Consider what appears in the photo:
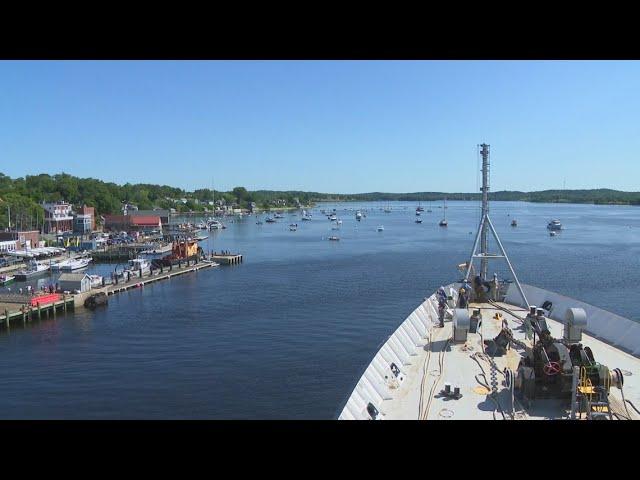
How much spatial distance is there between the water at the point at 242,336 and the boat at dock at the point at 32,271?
1.31 metres

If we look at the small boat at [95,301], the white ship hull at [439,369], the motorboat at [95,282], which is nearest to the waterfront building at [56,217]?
the motorboat at [95,282]

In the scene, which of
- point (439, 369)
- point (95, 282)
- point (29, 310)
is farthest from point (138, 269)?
point (439, 369)

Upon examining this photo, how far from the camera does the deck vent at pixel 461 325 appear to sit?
39.7 ft

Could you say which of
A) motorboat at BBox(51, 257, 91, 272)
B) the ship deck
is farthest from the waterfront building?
the ship deck

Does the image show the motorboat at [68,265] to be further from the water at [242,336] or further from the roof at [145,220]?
the roof at [145,220]

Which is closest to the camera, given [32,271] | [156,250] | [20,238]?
[32,271]

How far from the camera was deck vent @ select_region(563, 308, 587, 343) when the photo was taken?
11500 mm

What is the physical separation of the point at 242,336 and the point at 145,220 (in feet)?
188

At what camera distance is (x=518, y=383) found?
28.8 ft

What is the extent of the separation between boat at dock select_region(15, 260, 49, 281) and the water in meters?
1.31

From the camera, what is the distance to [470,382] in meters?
9.84

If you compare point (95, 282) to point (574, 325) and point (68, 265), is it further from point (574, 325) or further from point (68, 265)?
point (574, 325)
